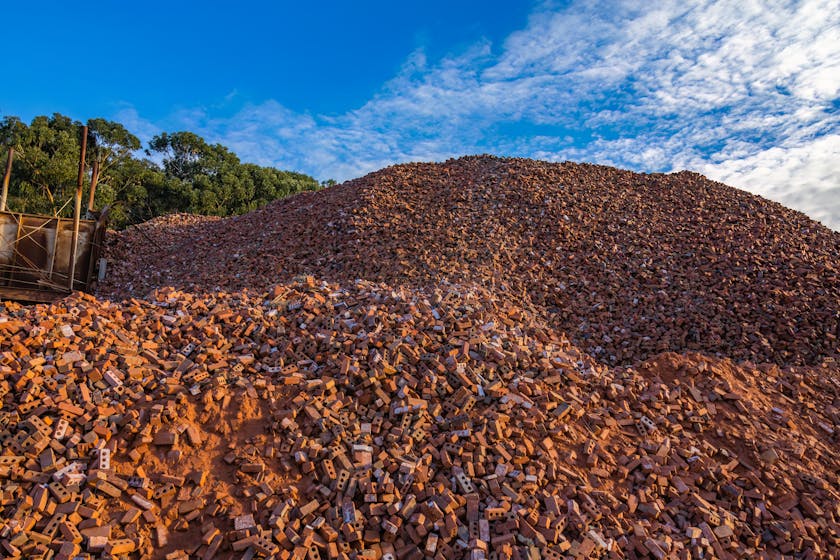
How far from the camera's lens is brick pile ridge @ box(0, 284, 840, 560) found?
411 centimetres

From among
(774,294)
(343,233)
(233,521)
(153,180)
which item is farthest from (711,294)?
(153,180)

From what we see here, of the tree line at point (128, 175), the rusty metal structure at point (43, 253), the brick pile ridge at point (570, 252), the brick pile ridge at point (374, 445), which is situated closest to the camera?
the brick pile ridge at point (374, 445)

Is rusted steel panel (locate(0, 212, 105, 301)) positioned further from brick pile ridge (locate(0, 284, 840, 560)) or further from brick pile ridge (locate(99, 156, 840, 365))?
brick pile ridge (locate(0, 284, 840, 560))

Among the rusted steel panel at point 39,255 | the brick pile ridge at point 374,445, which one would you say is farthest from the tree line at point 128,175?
the brick pile ridge at point 374,445

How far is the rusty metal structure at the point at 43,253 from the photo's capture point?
12.0 m

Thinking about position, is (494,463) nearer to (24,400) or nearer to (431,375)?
(431,375)

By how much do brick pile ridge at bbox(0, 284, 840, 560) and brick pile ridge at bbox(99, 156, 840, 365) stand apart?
8.78 ft

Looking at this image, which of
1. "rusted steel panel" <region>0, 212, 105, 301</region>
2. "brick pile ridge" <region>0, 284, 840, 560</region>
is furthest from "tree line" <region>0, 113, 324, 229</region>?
"brick pile ridge" <region>0, 284, 840, 560</region>

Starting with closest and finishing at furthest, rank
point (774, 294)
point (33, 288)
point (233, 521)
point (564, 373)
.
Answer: point (233, 521) < point (564, 373) < point (774, 294) < point (33, 288)

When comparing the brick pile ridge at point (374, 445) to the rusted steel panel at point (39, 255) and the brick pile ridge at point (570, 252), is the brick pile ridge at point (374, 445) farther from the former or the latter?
the rusted steel panel at point (39, 255)

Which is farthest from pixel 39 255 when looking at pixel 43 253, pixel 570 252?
pixel 570 252

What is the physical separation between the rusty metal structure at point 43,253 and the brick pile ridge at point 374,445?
647cm

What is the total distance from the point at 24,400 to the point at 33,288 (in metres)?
9.75

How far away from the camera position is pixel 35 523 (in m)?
3.82
